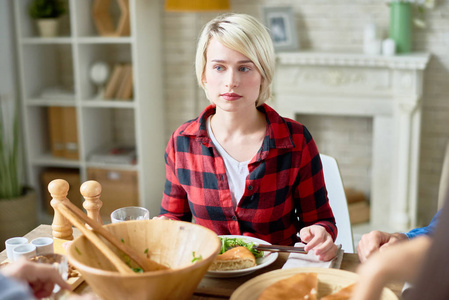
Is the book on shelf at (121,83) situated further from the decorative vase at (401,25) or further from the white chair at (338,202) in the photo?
the white chair at (338,202)

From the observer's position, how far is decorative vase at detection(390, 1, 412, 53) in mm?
3338

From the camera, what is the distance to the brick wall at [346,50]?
138 inches

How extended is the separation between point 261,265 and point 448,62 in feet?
8.74

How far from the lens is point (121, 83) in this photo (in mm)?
3697

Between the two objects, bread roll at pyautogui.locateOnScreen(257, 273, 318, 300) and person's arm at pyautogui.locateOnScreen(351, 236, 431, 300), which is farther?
bread roll at pyautogui.locateOnScreen(257, 273, 318, 300)

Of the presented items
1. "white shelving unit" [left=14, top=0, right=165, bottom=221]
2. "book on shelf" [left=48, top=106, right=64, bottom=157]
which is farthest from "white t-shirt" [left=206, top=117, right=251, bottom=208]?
"book on shelf" [left=48, top=106, right=64, bottom=157]

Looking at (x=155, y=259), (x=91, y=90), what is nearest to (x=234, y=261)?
(x=155, y=259)

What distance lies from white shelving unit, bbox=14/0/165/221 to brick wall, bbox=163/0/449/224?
0.12m

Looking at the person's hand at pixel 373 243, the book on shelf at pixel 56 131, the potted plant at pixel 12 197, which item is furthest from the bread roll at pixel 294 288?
the book on shelf at pixel 56 131

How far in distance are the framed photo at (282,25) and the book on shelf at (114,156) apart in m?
1.20

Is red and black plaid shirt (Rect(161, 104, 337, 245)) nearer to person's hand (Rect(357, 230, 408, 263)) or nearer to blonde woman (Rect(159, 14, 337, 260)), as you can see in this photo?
blonde woman (Rect(159, 14, 337, 260))

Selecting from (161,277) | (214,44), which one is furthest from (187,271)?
(214,44)

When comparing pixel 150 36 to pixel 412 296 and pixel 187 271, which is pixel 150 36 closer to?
pixel 187 271

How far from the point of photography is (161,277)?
978 mm
